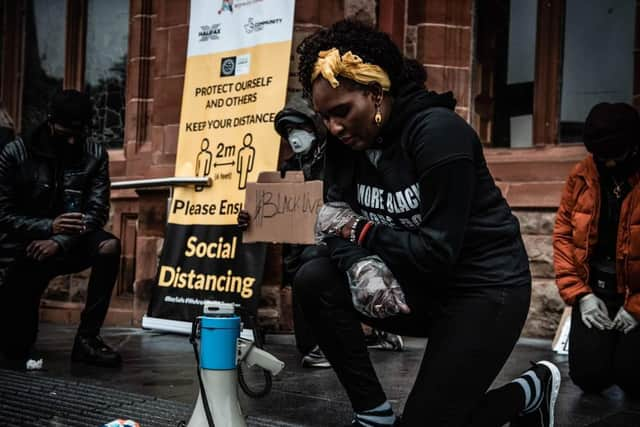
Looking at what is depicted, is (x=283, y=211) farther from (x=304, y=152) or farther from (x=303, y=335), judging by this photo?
(x=303, y=335)

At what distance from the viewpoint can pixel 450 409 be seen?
9.37 ft

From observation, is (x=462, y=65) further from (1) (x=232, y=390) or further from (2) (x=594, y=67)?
(1) (x=232, y=390)

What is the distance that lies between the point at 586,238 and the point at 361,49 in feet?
7.61

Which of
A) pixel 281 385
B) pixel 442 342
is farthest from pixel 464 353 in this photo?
pixel 281 385

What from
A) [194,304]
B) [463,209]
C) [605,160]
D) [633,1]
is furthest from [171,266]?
[463,209]

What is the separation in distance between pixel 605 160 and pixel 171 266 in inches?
145

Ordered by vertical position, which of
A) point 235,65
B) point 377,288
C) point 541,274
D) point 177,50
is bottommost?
point 541,274

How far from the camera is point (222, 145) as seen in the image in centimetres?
691

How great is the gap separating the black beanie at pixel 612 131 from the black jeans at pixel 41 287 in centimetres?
277

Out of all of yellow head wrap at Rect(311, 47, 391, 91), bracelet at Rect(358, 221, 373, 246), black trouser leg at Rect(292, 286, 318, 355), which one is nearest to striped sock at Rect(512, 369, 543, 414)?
bracelet at Rect(358, 221, 373, 246)

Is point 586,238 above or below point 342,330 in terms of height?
above

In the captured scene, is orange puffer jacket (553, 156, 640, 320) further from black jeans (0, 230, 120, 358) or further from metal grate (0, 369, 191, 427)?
black jeans (0, 230, 120, 358)

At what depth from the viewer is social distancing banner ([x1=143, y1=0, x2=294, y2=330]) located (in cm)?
657

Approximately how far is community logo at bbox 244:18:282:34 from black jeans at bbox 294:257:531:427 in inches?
147
